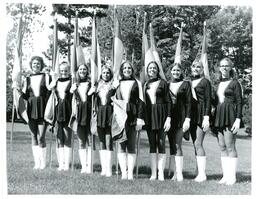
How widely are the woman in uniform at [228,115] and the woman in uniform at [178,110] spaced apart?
0.57 metres

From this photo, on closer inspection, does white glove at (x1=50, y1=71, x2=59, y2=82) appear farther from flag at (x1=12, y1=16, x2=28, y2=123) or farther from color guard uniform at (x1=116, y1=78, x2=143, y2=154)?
color guard uniform at (x1=116, y1=78, x2=143, y2=154)

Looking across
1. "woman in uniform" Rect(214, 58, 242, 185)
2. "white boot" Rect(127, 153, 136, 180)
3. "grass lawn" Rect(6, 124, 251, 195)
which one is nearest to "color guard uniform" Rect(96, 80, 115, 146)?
"white boot" Rect(127, 153, 136, 180)

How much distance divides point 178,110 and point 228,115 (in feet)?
2.89

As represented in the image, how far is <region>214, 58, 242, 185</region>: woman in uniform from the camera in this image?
21.7ft

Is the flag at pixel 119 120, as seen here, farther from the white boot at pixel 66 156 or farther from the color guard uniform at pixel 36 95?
the color guard uniform at pixel 36 95

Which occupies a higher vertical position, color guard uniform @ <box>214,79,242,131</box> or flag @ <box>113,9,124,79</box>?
flag @ <box>113,9,124,79</box>

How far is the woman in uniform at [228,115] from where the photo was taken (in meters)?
6.62

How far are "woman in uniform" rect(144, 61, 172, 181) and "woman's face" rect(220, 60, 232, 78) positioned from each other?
3.39 ft

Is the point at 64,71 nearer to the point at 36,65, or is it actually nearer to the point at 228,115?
the point at 36,65

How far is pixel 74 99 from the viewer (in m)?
7.48

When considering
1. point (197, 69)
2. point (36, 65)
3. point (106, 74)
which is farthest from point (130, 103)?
point (36, 65)
